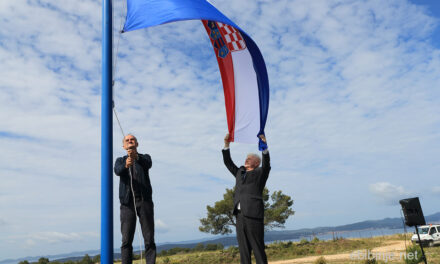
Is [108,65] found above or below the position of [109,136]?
above

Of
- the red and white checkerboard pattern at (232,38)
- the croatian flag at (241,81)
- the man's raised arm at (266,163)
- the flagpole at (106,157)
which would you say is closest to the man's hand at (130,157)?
the flagpole at (106,157)

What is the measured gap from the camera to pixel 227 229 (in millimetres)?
29656

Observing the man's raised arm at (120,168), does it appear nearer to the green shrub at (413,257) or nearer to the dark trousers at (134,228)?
the dark trousers at (134,228)

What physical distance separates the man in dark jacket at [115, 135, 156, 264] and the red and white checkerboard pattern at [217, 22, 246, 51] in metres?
2.36

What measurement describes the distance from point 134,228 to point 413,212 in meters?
7.55

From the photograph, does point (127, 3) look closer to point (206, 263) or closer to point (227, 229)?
point (206, 263)

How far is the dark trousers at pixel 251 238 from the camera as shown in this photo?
4555 millimetres

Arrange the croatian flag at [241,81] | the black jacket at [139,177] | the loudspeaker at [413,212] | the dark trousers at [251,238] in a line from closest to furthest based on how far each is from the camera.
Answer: the black jacket at [139,177], the dark trousers at [251,238], the croatian flag at [241,81], the loudspeaker at [413,212]

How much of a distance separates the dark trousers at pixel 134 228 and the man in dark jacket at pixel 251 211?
119cm

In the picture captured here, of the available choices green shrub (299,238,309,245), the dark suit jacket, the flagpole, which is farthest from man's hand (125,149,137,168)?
green shrub (299,238,309,245)

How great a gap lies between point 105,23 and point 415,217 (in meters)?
8.59

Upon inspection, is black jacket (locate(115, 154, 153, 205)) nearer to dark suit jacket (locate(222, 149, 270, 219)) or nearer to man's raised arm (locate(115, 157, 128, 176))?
man's raised arm (locate(115, 157, 128, 176))

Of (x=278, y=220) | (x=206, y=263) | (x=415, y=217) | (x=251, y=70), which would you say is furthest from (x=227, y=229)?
(x=251, y=70)

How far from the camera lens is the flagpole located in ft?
11.9
